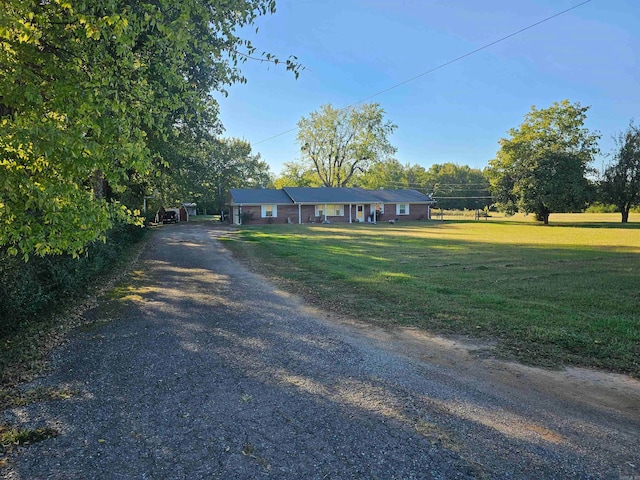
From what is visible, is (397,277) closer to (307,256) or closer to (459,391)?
(307,256)

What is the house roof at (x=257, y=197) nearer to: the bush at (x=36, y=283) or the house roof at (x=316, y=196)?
the house roof at (x=316, y=196)

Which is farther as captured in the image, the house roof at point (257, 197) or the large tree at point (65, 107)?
the house roof at point (257, 197)

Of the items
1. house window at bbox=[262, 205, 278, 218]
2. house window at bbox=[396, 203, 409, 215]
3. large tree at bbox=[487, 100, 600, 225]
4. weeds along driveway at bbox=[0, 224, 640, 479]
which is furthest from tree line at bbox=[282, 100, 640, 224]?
weeds along driveway at bbox=[0, 224, 640, 479]

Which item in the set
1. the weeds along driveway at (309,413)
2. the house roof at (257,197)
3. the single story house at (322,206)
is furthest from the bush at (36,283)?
the single story house at (322,206)

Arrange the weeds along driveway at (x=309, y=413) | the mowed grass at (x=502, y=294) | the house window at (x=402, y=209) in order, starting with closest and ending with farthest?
the weeds along driveway at (x=309, y=413) < the mowed grass at (x=502, y=294) < the house window at (x=402, y=209)

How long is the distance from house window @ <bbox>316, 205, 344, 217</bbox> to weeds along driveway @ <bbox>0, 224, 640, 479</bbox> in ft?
124

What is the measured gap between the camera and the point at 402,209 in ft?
153

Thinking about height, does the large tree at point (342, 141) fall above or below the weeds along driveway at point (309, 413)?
above

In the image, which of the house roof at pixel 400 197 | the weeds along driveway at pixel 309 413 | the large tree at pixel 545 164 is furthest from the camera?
the house roof at pixel 400 197

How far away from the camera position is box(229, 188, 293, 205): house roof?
40528 millimetres

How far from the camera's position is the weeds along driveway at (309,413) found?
2689 millimetres

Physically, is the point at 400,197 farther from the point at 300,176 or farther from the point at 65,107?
the point at 65,107

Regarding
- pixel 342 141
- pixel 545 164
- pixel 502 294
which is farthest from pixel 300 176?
pixel 502 294

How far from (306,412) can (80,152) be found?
10.4ft
